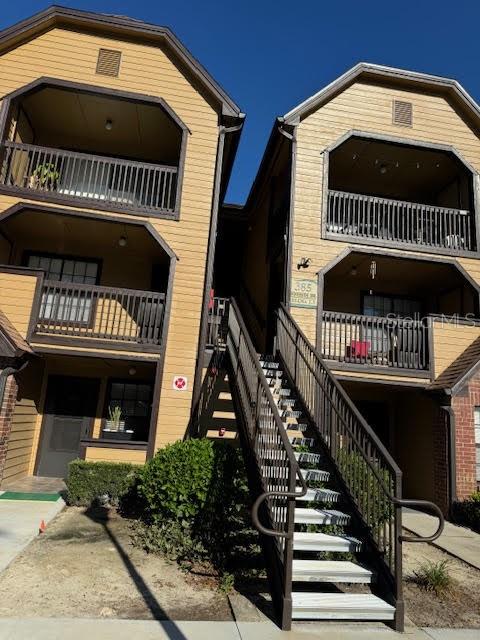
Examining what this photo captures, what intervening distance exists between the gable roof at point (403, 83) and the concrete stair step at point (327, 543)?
34.6 feet

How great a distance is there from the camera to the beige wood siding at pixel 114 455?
930 centimetres

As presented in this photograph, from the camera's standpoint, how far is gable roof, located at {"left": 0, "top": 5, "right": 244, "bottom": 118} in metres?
11.3

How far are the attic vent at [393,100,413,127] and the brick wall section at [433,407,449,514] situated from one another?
792 centimetres

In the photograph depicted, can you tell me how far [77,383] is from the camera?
1180cm

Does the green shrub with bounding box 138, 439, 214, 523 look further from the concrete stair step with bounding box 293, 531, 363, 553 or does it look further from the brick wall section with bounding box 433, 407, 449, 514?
the brick wall section with bounding box 433, 407, 449, 514

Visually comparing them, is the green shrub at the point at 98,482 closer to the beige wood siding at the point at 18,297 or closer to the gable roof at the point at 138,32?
the beige wood siding at the point at 18,297

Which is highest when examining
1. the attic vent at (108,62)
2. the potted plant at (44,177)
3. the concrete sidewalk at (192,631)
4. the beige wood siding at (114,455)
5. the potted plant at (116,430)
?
the attic vent at (108,62)

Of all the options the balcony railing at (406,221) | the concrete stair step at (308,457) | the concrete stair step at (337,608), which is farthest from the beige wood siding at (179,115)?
the concrete stair step at (337,608)

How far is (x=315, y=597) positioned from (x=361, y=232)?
1028 centimetres

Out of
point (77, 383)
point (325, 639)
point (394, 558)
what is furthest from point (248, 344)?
point (77, 383)

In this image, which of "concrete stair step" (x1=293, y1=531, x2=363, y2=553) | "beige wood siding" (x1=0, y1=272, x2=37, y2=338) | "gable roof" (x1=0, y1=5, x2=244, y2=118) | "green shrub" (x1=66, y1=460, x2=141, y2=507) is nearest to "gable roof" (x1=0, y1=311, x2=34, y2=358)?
"beige wood siding" (x1=0, y1=272, x2=37, y2=338)

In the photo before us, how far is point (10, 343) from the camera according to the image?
8.62m

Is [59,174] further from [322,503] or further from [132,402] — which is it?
[322,503]

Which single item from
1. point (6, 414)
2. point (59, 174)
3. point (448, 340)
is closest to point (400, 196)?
point (448, 340)
